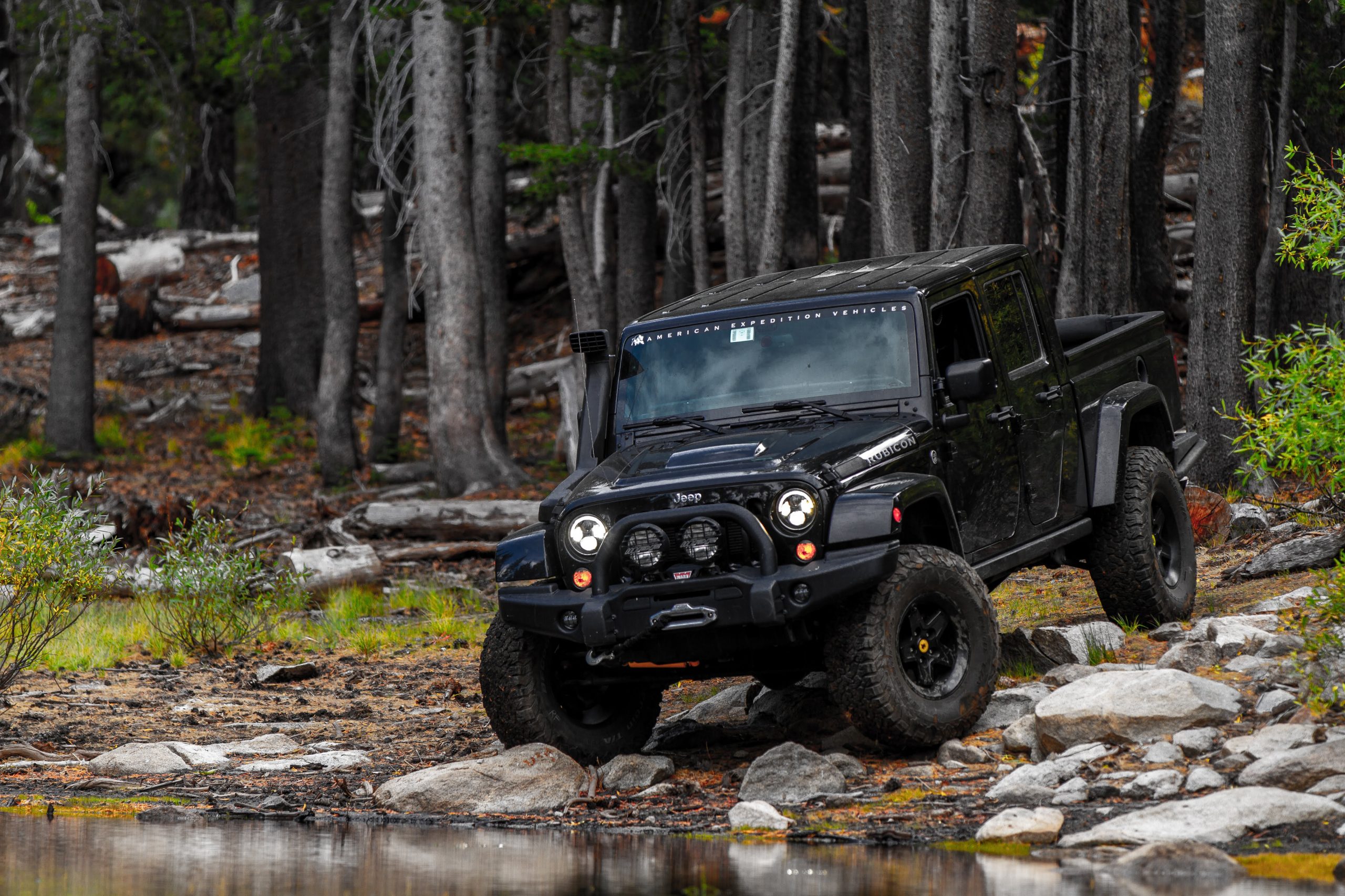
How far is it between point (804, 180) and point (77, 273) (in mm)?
10936

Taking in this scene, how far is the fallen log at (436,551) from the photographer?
1619cm

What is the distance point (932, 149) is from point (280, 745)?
343 inches

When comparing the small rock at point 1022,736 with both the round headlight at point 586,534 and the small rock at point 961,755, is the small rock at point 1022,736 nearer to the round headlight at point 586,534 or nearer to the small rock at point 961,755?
the small rock at point 961,755

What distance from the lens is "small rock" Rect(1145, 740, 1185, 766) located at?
6516 mm

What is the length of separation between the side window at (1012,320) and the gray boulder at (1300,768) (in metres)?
2.83

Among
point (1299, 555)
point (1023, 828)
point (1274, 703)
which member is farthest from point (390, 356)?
point (1023, 828)

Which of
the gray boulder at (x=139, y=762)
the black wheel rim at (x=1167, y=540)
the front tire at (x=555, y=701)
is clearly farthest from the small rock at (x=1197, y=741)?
the gray boulder at (x=139, y=762)

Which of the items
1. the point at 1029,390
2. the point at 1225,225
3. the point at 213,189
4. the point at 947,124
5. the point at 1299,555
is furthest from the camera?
the point at 213,189

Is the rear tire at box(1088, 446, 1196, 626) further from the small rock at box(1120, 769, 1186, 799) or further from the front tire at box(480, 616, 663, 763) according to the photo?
the front tire at box(480, 616, 663, 763)

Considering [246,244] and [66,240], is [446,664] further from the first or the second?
[246,244]

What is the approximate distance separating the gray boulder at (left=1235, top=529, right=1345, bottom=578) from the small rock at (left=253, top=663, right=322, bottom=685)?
6.45 m

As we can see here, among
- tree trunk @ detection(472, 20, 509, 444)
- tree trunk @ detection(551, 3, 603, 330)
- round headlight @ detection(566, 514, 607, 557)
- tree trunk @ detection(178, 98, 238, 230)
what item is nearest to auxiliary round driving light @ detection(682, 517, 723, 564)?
round headlight @ detection(566, 514, 607, 557)

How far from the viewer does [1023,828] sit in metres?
5.73

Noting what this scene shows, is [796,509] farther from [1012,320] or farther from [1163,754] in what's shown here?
[1012,320]
